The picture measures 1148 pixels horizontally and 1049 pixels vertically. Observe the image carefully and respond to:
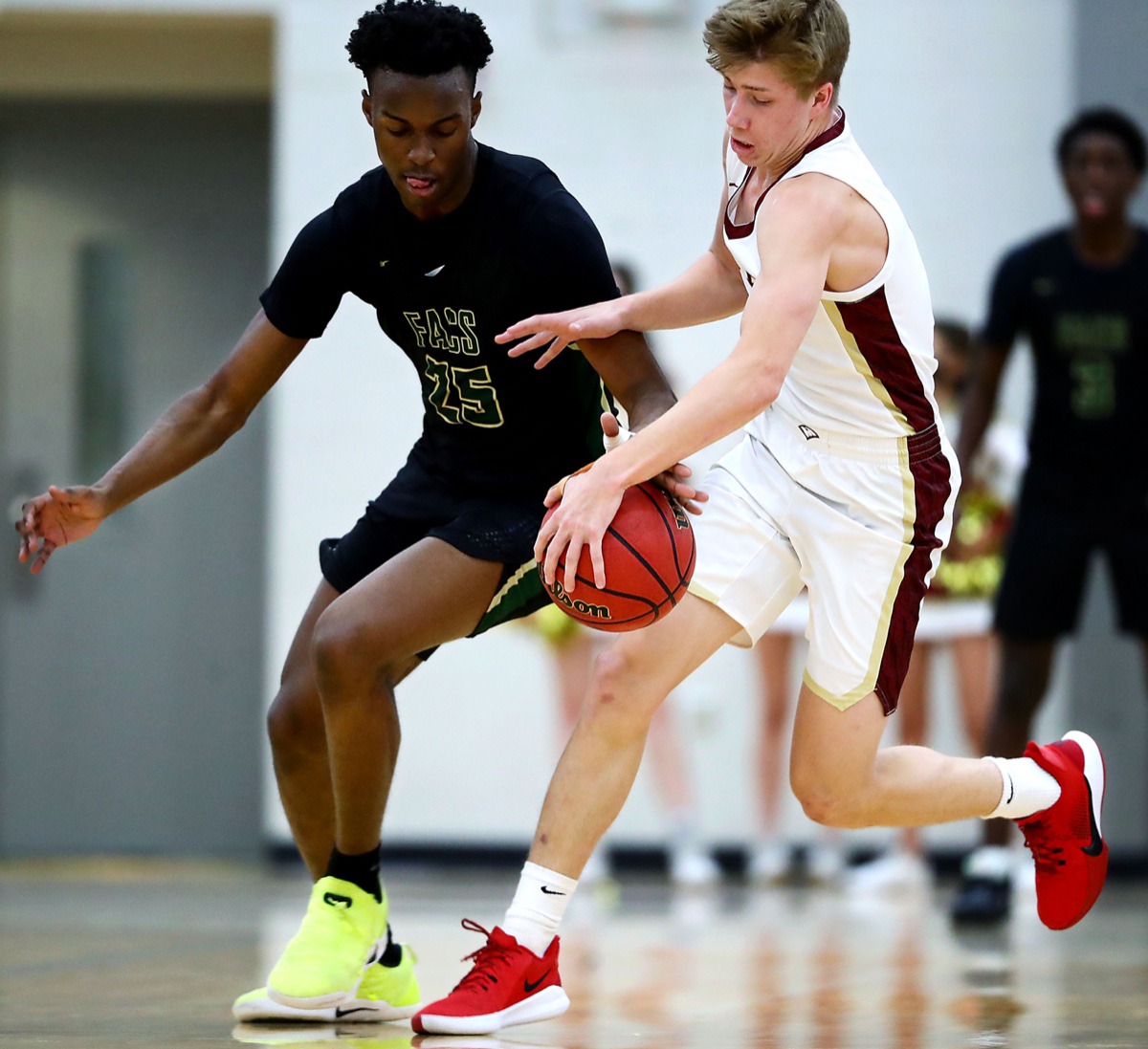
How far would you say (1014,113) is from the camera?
7.41 m

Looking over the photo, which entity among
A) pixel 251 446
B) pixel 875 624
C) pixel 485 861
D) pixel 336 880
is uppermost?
pixel 251 446

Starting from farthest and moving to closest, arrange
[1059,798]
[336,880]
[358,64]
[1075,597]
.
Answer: [1075,597]
[1059,798]
[336,880]
[358,64]

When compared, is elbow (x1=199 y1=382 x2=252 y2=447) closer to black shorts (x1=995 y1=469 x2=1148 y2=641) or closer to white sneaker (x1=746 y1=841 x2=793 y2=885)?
black shorts (x1=995 y1=469 x2=1148 y2=641)

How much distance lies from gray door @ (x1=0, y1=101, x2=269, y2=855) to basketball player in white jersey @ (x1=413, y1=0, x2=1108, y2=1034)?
507cm

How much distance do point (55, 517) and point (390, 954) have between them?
3.63 feet

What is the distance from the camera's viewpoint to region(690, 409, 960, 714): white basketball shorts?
10.6 ft

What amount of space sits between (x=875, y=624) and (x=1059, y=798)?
27.2 inches

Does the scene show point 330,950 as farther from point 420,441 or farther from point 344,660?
point 420,441

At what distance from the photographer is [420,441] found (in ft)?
11.8

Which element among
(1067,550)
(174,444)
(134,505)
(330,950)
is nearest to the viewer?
(330,950)

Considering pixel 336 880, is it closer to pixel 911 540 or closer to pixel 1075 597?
pixel 911 540

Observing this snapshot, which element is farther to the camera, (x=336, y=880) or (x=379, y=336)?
(x=379, y=336)

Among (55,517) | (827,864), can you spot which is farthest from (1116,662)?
(55,517)

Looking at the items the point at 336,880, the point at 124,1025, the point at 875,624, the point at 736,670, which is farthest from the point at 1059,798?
the point at 736,670
